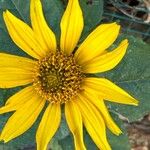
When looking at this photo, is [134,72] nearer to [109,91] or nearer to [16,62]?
[109,91]

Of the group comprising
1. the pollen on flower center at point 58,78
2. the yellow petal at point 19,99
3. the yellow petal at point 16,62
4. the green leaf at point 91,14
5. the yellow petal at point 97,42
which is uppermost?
the green leaf at point 91,14

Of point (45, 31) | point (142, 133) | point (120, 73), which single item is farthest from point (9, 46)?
point (142, 133)

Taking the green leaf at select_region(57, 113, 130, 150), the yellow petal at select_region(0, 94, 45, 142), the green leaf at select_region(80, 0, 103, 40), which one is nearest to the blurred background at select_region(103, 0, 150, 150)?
the green leaf at select_region(80, 0, 103, 40)

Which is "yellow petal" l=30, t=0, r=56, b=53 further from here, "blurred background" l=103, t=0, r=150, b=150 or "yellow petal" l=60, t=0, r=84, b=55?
Answer: "blurred background" l=103, t=0, r=150, b=150

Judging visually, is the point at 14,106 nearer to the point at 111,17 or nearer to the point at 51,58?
the point at 51,58

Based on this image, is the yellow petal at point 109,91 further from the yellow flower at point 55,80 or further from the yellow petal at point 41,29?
the yellow petal at point 41,29

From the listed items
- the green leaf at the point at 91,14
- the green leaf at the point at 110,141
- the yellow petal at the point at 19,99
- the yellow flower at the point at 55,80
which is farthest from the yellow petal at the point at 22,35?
the green leaf at the point at 110,141

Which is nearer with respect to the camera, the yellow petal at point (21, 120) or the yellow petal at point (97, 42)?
the yellow petal at point (97, 42)

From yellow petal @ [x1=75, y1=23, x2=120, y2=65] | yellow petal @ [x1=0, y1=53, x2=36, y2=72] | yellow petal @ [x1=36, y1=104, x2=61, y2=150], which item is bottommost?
yellow petal @ [x1=36, y1=104, x2=61, y2=150]

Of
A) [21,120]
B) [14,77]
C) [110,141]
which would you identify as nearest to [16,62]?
[14,77]
